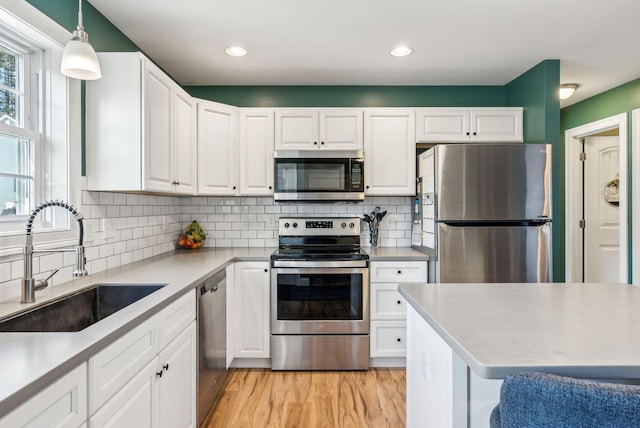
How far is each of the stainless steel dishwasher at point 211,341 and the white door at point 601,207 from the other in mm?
3834

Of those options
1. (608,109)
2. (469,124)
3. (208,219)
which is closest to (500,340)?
(469,124)

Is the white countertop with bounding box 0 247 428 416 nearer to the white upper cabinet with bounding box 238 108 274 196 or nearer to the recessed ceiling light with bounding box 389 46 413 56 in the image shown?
the white upper cabinet with bounding box 238 108 274 196

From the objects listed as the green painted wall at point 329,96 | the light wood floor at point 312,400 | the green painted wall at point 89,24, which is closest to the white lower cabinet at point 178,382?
the light wood floor at point 312,400

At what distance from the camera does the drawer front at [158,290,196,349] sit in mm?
1518

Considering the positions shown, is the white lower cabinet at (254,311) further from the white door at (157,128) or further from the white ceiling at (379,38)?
the white ceiling at (379,38)

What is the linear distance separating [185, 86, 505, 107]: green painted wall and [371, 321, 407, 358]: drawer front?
1.93 meters

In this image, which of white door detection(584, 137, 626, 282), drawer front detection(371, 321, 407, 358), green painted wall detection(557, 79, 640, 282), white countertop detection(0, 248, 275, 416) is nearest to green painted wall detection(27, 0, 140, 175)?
white countertop detection(0, 248, 275, 416)

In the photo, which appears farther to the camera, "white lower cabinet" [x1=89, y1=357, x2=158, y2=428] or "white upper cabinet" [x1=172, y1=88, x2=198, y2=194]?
"white upper cabinet" [x1=172, y1=88, x2=198, y2=194]

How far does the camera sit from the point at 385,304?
2.87 meters

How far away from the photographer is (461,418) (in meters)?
1.08

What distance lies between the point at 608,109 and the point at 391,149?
7.51 ft

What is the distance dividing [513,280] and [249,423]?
2048 millimetres

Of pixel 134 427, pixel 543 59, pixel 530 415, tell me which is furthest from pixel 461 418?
pixel 543 59

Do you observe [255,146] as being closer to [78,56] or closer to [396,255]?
[396,255]
